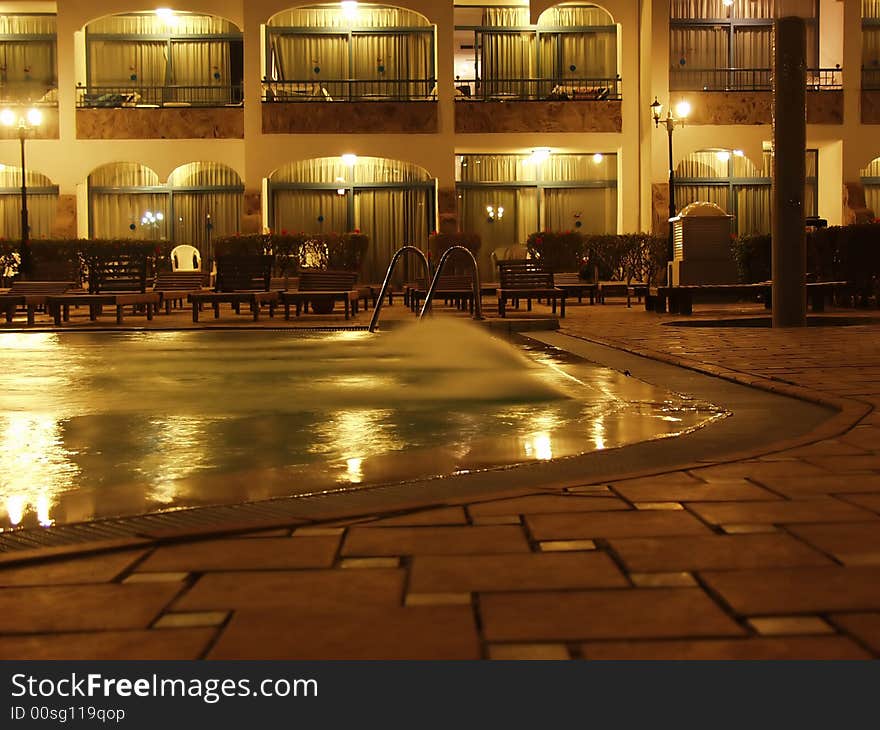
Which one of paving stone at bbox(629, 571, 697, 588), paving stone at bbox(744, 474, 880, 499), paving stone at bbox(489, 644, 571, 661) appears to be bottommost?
paving stone at bbox(489, 644, 571, 661)

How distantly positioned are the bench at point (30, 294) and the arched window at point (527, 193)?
525 inches

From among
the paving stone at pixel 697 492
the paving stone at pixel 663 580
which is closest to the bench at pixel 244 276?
the paving stone at pixel 697 492

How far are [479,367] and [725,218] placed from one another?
11.4 metres

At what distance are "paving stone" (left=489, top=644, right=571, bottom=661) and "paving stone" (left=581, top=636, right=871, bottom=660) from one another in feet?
0.15

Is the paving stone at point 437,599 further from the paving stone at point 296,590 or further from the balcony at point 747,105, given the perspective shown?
the balcony at point 747,105

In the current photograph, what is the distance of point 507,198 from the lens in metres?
29.1

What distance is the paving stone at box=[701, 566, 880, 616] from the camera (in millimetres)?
2443

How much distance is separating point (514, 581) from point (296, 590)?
19.9 inches

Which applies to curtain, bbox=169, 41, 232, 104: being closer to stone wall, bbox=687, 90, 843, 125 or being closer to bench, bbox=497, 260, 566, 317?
stone wall, bbox=687, 90, 843, 125

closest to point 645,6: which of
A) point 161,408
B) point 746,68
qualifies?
point 746,68

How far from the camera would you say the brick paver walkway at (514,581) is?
2262 millimetres

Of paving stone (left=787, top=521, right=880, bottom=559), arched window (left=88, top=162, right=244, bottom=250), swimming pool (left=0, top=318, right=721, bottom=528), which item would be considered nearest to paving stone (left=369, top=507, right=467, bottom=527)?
swimming pool (left=0, top=318, right=721, bottom=528)

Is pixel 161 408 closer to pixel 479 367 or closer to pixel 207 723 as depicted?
pixel 479 367

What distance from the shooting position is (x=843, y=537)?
10.0 ft
